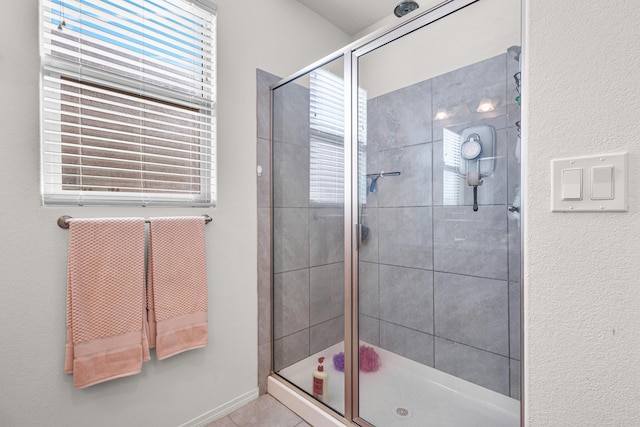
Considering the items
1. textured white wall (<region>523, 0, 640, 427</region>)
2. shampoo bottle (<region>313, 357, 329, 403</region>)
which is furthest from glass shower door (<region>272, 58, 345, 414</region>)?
textured white wall (<region>523, 0, 640, 427</region>)

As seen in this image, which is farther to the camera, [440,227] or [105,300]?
[440,227]

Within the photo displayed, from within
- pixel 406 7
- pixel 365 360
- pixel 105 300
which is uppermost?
pixel 406 7

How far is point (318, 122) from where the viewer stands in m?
1.70

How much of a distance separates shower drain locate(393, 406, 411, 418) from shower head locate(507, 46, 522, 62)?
5.30 ft

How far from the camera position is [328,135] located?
5.37 ft

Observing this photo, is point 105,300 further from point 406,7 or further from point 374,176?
point 406,7

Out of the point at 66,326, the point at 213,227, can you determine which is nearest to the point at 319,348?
the point at 213,227

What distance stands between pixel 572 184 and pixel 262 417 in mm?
1714

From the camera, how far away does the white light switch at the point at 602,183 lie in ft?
2.05

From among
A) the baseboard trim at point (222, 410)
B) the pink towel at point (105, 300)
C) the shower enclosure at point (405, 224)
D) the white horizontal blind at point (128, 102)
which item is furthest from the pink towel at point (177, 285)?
the shower enclosure at point (405, 224)

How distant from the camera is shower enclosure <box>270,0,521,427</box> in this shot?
135cm

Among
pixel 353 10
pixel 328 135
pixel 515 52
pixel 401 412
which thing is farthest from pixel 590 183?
pixel 353 10

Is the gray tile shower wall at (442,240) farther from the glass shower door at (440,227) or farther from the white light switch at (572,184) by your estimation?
the white light switch at (572,184)

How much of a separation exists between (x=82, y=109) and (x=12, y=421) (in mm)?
1178
